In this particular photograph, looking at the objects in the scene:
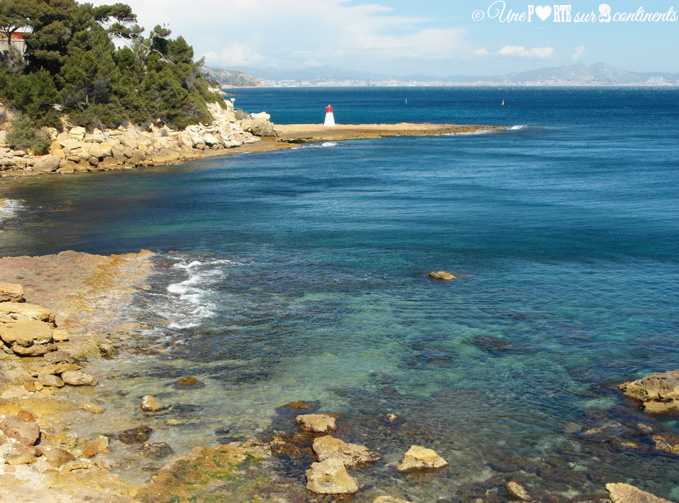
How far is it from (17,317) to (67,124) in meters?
42.3

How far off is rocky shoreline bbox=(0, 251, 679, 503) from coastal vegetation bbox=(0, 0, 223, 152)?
132 ft

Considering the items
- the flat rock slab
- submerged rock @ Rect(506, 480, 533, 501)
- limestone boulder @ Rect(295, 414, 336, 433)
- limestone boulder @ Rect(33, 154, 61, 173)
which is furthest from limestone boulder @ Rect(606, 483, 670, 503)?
limestone boulder @ Rect(33, 154, 61, 173)

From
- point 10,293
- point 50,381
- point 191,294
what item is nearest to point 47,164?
point 191,294

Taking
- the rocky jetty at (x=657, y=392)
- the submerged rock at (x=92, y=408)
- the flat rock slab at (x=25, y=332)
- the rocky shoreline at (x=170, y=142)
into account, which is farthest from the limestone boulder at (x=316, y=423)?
the rocky shoreline at (x=170, y=142)

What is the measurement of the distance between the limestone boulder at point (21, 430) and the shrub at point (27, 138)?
43269 millimetres

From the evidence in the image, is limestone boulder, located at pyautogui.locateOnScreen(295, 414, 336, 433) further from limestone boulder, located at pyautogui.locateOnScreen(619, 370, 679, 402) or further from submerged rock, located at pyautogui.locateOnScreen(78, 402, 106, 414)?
limestone boulder, located at pyautogui.locateOnScreen(619, 370, 679, 402)

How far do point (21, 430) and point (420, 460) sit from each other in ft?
23.4

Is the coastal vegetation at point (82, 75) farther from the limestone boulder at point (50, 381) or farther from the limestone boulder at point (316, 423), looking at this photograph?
the limestone boulder at point (316, 423)

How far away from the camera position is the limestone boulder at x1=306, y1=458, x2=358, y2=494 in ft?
32.9

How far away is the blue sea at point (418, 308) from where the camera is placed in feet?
39.3

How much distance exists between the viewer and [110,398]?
520 inches

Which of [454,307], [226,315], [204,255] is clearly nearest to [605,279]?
[454,307]

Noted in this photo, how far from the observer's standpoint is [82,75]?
53.9 m

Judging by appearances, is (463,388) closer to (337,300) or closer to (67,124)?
(337,300)
